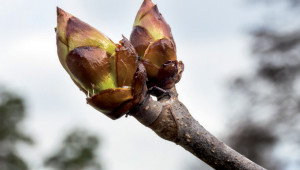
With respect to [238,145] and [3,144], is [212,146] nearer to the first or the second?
[238,145]

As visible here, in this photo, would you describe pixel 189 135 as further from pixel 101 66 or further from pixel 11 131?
pixel 11 131

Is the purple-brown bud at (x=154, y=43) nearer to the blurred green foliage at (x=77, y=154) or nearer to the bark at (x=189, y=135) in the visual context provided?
the bark at (x=189, y=135)

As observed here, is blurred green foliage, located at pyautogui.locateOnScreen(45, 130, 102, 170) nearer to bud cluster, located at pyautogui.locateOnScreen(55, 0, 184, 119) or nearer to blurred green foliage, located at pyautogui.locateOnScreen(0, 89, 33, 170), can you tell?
blurred green foliage, located at pyautogui.locateOnScreen(0, 89, 33, 170)

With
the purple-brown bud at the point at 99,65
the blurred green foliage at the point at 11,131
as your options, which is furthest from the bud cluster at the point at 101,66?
the blurred green foliage at the point at 11,131

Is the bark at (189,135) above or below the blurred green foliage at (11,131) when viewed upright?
below

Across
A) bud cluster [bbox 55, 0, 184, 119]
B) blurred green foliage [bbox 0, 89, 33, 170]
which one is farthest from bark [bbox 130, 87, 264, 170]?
blurred green foliage [bbox 0, 89, 33, 170]

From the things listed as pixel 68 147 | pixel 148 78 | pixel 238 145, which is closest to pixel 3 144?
pixel 68 147
